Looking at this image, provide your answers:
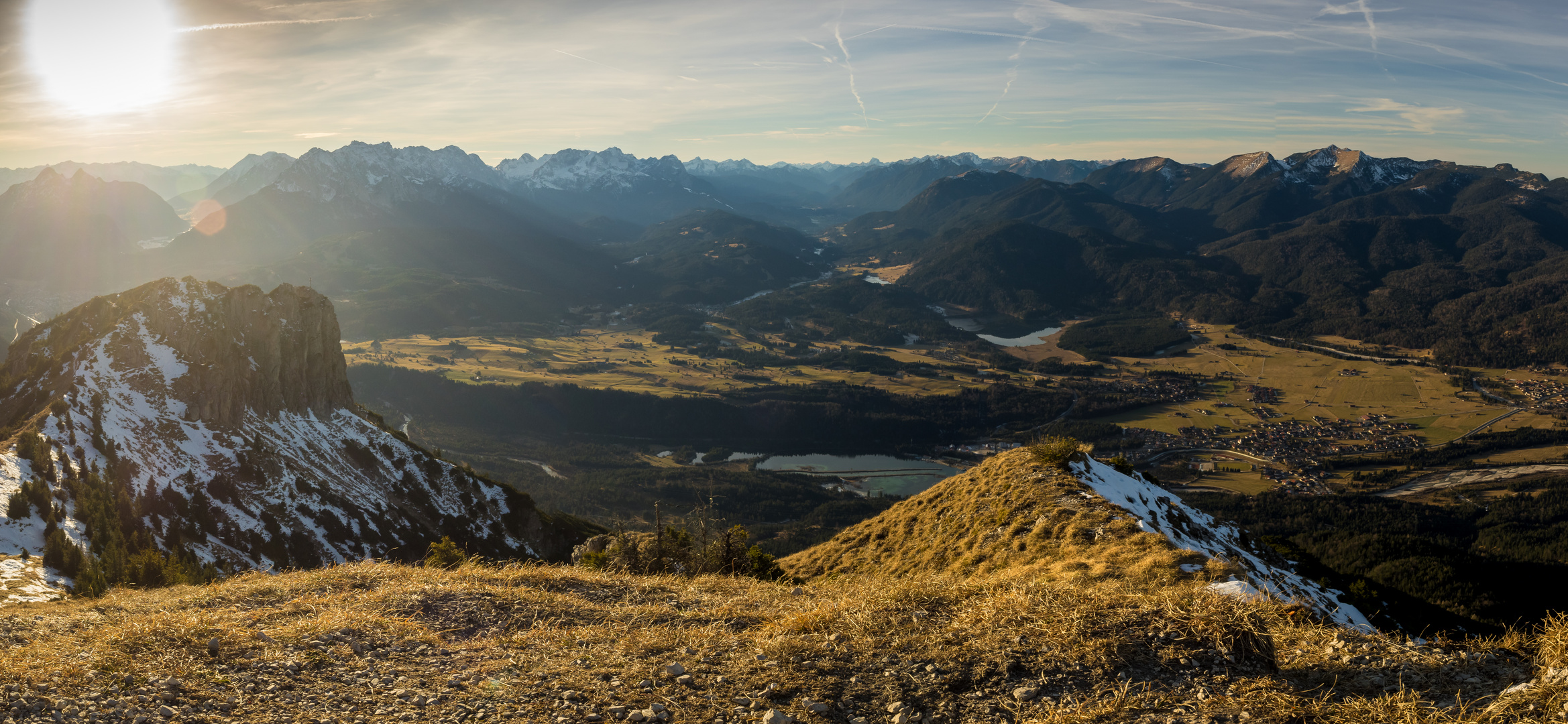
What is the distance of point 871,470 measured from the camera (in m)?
173

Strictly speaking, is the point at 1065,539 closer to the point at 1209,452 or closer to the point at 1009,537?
the point at 1009,537

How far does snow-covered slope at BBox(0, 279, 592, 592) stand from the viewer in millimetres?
43531

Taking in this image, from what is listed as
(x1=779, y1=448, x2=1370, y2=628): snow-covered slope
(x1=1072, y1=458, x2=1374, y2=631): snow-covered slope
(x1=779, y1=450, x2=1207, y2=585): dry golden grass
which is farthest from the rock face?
(x1=1072, y1=458, x2=1374, y2=631): snow-covered slope

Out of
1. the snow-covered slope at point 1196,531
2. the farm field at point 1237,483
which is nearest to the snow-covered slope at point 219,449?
the snow-covered slope at point 1196,531

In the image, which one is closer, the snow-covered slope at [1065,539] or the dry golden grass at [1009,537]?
the snow-covered slope at [1065,539]

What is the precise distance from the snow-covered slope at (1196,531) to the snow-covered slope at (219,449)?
51124 mm

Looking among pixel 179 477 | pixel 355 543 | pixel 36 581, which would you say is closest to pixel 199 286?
pixel 179 477

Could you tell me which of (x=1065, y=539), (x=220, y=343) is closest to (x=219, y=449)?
(x=220, y=343)

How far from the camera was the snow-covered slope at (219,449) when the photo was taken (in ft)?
143

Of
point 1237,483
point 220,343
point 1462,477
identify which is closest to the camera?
point 220,343

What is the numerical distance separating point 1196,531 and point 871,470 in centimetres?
14833

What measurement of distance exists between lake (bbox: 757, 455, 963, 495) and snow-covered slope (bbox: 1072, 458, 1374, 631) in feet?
390

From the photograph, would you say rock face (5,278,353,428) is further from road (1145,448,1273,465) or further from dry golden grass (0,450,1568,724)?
road (1145,448,1273,465)

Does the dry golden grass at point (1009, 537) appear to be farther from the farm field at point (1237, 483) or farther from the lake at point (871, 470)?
the farm field at point (1237, 483)
